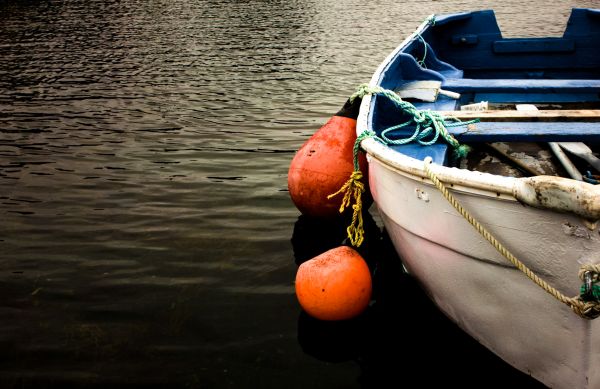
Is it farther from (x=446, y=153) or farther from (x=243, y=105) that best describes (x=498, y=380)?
(x=243, y=105)

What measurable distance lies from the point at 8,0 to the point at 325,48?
26323 mm

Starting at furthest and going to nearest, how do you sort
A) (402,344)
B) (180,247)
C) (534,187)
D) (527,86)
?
1. (180,247)
2. (527,86)
3. (402,344)
4. (534,187)

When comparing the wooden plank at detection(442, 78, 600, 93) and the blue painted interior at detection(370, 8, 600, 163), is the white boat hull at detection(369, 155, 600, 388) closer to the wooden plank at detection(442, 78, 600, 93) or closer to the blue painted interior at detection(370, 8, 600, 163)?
the wooden plank at detection(442, 78, 600, 93)

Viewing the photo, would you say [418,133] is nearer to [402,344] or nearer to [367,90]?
[367,90]

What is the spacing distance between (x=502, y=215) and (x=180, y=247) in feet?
12.4

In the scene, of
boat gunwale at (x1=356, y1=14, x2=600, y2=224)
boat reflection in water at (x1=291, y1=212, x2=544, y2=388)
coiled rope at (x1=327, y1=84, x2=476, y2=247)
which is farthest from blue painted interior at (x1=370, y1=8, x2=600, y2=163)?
boat gunwale at (x1=356, y1=14, x2=600, y2=224)

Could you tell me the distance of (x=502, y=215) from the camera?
2867mm

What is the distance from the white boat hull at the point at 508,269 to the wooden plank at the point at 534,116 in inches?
48.0

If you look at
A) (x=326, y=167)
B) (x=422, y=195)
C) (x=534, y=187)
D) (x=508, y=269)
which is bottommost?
(x=326, y=167)

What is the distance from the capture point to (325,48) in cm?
1756

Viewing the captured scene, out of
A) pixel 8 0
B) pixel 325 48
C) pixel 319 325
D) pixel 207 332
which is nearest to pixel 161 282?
pixel 207 332

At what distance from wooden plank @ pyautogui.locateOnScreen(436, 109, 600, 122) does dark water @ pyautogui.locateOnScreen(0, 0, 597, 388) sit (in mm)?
1771

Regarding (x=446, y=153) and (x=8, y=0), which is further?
(x=8, y=0)

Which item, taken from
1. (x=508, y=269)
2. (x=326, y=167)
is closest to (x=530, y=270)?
(x=508, y=269)
